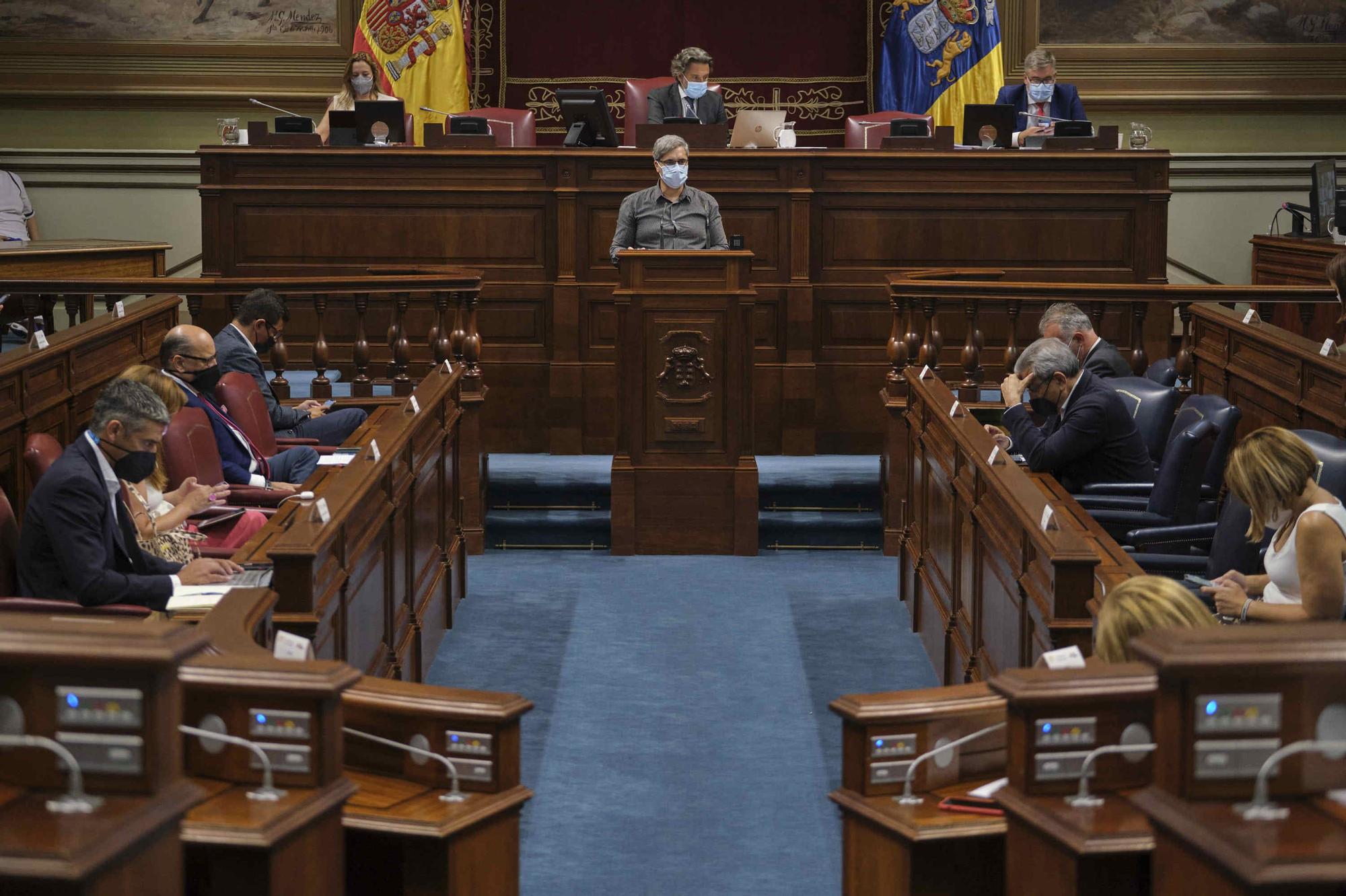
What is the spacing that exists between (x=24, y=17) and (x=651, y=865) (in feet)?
30.1

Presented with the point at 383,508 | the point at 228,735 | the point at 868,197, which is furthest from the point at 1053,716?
the point at 868,197

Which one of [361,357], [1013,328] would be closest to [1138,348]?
[1013,328]

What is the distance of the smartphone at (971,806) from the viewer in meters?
2.79

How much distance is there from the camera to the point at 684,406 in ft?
23.6

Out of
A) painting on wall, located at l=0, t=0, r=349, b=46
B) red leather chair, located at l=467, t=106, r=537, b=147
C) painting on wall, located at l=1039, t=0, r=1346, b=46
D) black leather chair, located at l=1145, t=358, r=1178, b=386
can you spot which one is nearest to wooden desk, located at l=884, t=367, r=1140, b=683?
black leather chair, located at l=1145, t=358, r=1178, b=386

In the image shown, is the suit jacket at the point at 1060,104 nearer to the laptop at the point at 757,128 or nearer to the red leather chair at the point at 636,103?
the laptop at the point at 757,128

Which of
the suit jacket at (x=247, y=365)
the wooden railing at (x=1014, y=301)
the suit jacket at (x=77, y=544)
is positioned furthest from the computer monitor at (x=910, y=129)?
the suit jacket at (x=77, y=544)

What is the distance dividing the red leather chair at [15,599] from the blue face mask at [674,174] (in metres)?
3.78

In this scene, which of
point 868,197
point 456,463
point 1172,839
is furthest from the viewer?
point 868,197

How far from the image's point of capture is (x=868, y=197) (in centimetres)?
820

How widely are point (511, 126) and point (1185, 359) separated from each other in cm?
400

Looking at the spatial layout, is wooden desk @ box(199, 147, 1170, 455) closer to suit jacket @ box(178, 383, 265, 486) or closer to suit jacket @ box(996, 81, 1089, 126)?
suit jacket @ box(996, 81, 1089, 126)

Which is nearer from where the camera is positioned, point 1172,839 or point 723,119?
point 1172,839

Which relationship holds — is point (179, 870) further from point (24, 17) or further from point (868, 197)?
point (24, 17)
